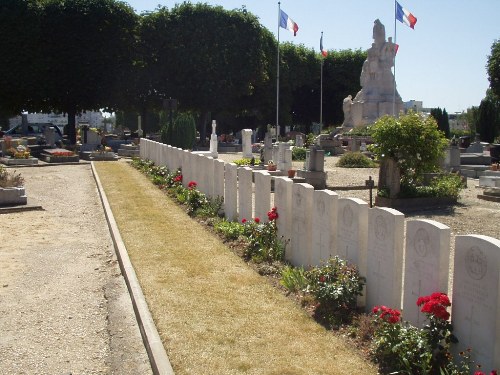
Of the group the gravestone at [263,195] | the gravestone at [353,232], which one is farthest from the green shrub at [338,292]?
the gravestone at [263,195]

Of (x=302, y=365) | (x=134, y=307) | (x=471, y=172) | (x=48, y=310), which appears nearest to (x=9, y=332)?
(x=48, y=310)

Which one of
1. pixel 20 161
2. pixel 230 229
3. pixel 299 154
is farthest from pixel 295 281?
pixel 20 161

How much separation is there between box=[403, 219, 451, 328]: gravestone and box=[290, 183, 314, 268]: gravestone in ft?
7.92

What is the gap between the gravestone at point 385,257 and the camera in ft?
19.5

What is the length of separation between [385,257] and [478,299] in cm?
136

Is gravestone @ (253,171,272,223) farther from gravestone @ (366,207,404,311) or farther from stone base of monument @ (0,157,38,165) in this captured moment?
stone base of monument @ (0,157,38,165)

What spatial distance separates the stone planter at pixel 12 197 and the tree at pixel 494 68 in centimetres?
3631

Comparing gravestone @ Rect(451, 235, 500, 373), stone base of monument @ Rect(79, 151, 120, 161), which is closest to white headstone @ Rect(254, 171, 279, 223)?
gravestone @ Rect(451, 235, 500, 373)

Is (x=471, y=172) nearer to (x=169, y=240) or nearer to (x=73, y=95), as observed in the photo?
(x=169, y=240)

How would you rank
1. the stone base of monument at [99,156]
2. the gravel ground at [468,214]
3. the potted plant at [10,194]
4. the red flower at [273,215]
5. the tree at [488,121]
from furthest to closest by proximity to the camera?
the tree at [488,121]
the stone base of monument at [99,156]
the potted plant at [10,194]
the gravel ground at [468,214]
the red flower at [273,215]

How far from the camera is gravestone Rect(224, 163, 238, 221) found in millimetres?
11672

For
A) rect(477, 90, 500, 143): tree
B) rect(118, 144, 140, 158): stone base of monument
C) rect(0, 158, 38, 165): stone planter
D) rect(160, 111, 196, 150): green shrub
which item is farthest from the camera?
rect(477, 90, 500, 143): tree

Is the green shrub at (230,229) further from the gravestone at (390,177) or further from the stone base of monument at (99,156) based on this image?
the stone base of monument at (99,156)

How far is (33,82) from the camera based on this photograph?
3681cm
